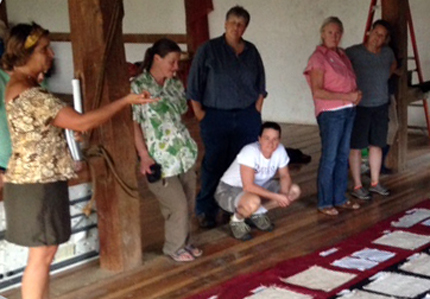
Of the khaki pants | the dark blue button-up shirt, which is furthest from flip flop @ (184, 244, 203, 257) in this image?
the dark blue button-up shirt

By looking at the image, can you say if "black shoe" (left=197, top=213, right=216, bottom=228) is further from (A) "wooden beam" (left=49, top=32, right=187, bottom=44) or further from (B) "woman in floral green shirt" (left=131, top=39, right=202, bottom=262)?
(A) "wooden beam" (left=49, top=32, right=187, bottom=44)

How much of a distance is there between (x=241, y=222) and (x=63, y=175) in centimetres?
183

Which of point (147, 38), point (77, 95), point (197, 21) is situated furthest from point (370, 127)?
point (147, 38)

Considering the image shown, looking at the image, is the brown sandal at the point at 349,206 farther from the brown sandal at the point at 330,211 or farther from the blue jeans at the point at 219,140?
the blue jeans at the point at 219,140

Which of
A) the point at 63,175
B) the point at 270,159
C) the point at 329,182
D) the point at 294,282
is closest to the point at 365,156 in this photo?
the point at 329,182

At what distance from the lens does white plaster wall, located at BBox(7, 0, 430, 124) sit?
8.38 meters

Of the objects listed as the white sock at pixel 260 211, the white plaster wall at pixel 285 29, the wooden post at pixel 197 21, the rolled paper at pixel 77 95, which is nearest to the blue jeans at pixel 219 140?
the white sock at pixel 260 211

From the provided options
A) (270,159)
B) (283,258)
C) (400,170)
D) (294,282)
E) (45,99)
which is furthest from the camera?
(400,170)

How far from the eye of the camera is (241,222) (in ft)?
15.0

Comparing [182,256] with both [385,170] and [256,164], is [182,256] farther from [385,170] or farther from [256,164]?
[385,170]

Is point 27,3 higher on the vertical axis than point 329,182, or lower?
higher

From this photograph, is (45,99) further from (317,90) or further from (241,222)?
(317,90)

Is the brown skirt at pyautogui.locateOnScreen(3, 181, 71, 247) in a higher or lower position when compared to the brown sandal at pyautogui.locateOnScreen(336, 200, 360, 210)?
higher

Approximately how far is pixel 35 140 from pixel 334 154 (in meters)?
2.62
